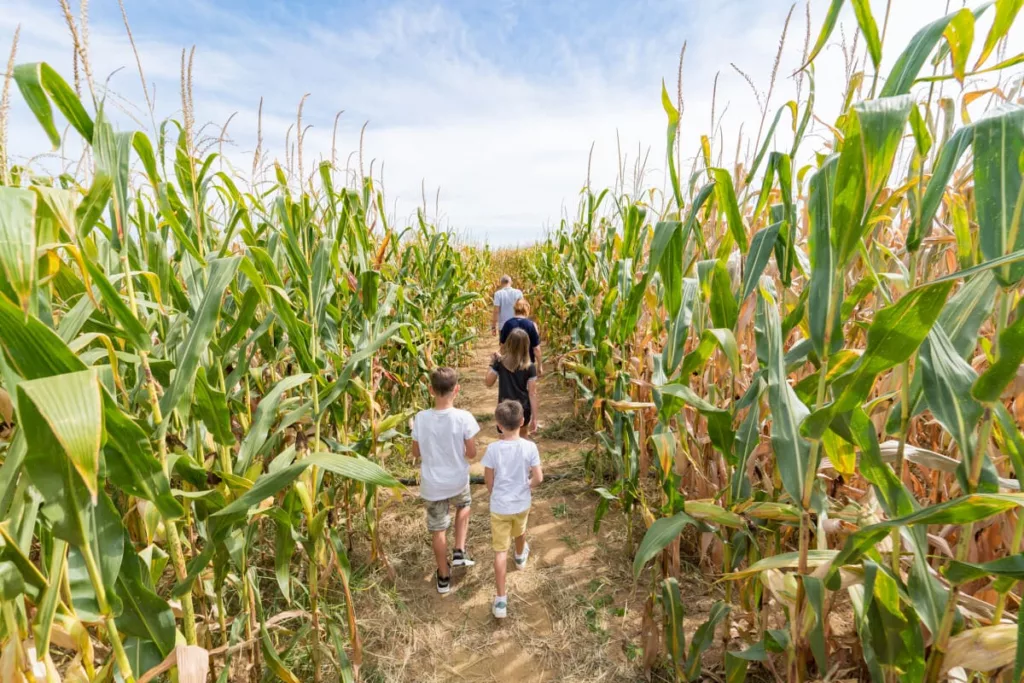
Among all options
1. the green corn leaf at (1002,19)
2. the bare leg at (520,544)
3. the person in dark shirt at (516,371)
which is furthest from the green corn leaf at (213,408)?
the person in dark shirt at (516,371)

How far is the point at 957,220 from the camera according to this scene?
124cm

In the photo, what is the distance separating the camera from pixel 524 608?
2.80 metres

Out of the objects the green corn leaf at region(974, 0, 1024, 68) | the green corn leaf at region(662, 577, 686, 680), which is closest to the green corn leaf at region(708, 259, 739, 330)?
the green corn leaf at region(974, 0, 1024, 68)

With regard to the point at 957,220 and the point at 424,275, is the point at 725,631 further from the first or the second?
the point at 424,275

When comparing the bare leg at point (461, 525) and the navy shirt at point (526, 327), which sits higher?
the navy shirt at point (526, 327)

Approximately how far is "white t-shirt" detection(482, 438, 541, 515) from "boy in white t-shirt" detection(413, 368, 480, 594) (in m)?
0.17

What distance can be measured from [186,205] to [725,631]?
2.80m

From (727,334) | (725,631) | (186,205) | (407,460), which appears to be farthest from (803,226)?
(407,460)

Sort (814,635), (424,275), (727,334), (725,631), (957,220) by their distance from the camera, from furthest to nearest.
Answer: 1. (424,275)
2. (725,631)
3. (727,334)
4. (814,635)
5. (957,220)

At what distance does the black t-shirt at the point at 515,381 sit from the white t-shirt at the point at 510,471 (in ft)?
4.99

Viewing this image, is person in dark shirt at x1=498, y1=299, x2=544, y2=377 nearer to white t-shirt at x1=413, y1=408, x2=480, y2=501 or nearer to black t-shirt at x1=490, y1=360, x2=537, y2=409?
black t-shirt at x1=490, y1=360, x2=537, y2=409

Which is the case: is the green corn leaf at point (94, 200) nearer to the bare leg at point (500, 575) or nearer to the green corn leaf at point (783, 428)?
the green corn leaf at point (783, 428)

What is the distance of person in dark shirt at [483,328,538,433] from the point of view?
423cm

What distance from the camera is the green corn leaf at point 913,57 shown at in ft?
3.36
